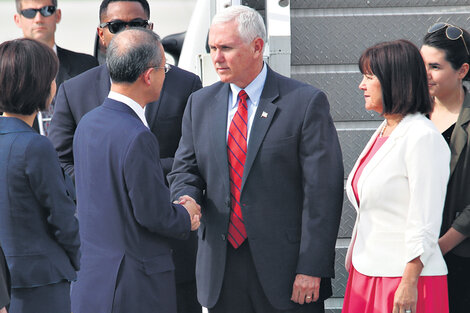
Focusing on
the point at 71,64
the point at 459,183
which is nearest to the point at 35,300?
the point at 459,183

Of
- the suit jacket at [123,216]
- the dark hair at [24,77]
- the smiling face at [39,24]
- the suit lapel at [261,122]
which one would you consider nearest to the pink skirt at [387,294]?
the suit lapel at [261,122]

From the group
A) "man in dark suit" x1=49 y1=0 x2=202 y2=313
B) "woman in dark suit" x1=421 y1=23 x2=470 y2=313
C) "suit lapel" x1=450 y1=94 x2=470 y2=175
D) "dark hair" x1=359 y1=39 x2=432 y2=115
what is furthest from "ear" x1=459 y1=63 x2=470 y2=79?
"man in dark suit" x1=49 y1=0 x2=202 y2=313

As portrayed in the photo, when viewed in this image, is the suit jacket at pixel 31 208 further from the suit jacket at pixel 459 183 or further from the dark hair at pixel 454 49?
the dark hair at pixel 454 49

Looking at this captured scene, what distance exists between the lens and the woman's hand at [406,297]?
3293mm

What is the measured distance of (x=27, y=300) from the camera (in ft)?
11.0

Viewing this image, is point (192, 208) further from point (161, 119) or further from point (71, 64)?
point (71, 64)

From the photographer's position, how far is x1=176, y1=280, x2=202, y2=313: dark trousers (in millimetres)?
4352

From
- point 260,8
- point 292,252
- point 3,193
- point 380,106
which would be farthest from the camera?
point 260,8

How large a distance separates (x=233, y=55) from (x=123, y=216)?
3.19ft

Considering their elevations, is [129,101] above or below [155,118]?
above

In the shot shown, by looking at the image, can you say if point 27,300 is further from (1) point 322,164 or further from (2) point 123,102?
(1) point 322,164

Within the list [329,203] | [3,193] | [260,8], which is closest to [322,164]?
[329,203]

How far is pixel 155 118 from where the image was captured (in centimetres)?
429

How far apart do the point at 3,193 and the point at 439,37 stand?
219cm
